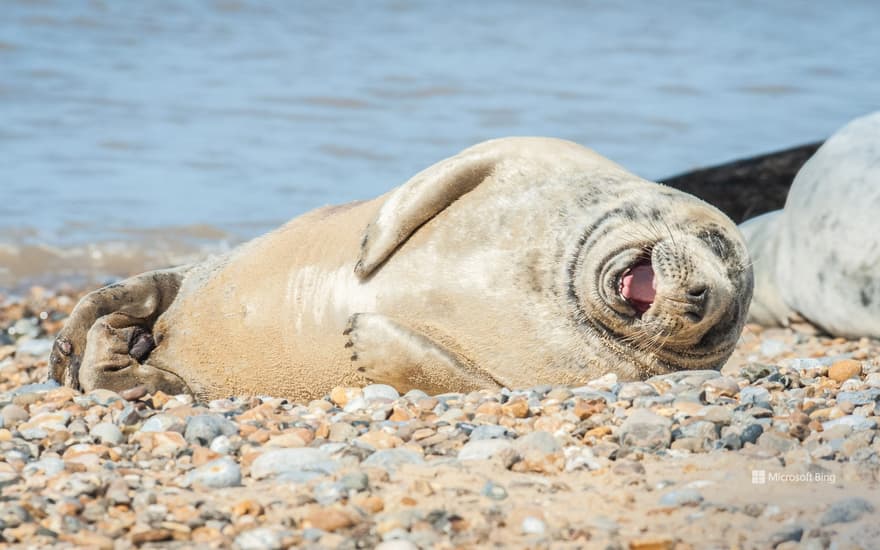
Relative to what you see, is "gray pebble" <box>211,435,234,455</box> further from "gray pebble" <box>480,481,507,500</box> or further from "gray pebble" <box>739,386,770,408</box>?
"gray pebble" <box>739,386,770,408</box>

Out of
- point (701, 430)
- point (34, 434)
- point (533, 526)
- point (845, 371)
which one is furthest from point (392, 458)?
point (845, 371)

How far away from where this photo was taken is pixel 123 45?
55.3ft

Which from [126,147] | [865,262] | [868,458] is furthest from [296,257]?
[126,147]

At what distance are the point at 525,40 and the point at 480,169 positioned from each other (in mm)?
15987

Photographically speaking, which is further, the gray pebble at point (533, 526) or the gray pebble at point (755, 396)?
the gray pebble at point (755, 396)

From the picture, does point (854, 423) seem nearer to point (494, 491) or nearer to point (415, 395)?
point (494, 491)

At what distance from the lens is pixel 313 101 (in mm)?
14367

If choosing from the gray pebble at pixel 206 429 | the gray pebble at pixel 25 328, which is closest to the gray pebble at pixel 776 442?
the gray pebble at pixel 206 429

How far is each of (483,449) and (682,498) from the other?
0.62m

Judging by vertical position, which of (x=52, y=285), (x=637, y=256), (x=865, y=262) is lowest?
(x=52, y=285)

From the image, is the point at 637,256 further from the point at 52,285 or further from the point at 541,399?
the point at 52,285

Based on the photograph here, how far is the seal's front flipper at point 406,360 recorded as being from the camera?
434 cm

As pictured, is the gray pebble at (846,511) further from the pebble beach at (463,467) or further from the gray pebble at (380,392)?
the gray pebble at (380,392)

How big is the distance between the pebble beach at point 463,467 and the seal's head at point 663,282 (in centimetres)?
14
